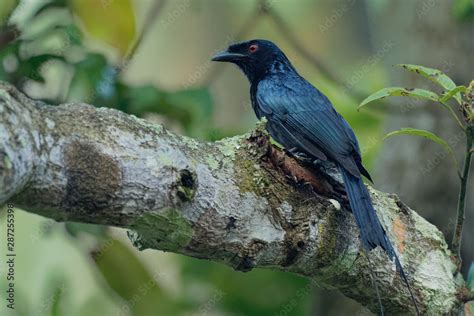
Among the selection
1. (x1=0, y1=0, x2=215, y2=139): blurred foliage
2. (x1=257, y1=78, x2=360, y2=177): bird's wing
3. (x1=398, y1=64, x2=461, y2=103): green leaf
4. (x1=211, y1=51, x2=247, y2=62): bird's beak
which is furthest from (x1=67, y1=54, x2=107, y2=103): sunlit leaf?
(x1=398, y1=64, x2=461, y2=103): green leaf

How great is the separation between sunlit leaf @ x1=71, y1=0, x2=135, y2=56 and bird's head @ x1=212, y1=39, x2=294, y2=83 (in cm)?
97

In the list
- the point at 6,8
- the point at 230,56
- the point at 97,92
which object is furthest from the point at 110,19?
the point at 230,56

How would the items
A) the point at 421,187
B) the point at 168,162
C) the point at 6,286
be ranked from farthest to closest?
the point at 421,187
the point at 6,286
the point at 168,162

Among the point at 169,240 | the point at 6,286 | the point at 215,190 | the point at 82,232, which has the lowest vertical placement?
the point at 6,286

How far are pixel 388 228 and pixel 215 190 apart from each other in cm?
94

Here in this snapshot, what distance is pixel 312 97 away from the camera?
14.4 ft

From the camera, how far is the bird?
305 centimetres

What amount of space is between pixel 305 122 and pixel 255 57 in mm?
1304

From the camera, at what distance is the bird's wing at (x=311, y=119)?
382 centimetres

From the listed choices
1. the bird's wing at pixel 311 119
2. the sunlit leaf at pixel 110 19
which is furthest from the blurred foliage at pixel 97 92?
the bird's wing at pixel 311 119

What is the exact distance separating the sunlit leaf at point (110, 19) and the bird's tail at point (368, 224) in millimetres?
1811

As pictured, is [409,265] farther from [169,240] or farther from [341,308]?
[341,308]

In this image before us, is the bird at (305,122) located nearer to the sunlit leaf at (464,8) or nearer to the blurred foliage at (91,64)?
the blurred foliage at (91,64)

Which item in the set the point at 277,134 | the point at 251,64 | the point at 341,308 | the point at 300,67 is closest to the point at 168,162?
the point at 277,134
